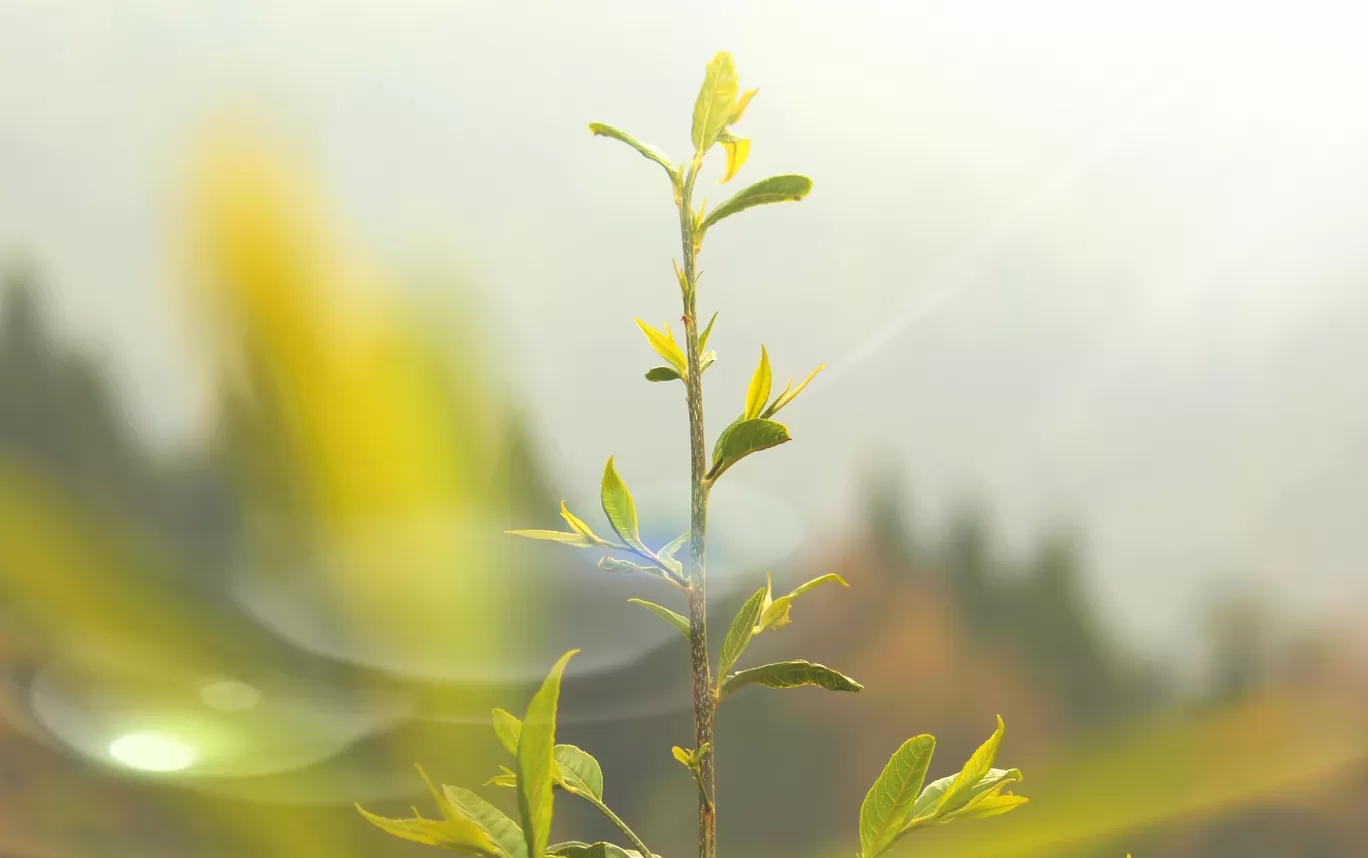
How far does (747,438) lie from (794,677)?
12 centimetres

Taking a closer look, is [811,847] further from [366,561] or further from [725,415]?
[366,561]

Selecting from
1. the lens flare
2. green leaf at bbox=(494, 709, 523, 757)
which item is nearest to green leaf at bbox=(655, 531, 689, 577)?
green leaf at bbox=(494, 709, 523, 757)

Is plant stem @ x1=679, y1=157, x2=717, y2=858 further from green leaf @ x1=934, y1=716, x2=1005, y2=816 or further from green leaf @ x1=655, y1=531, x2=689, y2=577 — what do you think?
green leaf @ x1=934, y1=716, x2=1005, y2=816

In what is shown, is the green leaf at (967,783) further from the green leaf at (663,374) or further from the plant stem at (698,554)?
the green leaf at (663,374)

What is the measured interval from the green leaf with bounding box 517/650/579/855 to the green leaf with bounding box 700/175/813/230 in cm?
Answer: 25

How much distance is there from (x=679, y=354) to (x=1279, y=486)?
1566 mm

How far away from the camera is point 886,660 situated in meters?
1.46

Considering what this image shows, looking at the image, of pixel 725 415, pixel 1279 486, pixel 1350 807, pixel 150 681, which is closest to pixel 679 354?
pixel 725 415

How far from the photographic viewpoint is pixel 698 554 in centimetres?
42

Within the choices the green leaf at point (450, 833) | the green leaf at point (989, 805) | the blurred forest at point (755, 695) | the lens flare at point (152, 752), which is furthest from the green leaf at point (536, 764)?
the lens flare at point (152, 752)

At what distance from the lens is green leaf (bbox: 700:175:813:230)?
0.39 meters

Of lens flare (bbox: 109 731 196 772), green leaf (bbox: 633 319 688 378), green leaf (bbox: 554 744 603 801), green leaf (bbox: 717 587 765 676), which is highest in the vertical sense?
green leaf (bbox: 633 319 688 378)

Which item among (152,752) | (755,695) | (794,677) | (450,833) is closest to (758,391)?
(794,677)

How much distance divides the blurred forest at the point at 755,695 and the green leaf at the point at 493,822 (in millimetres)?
1074
